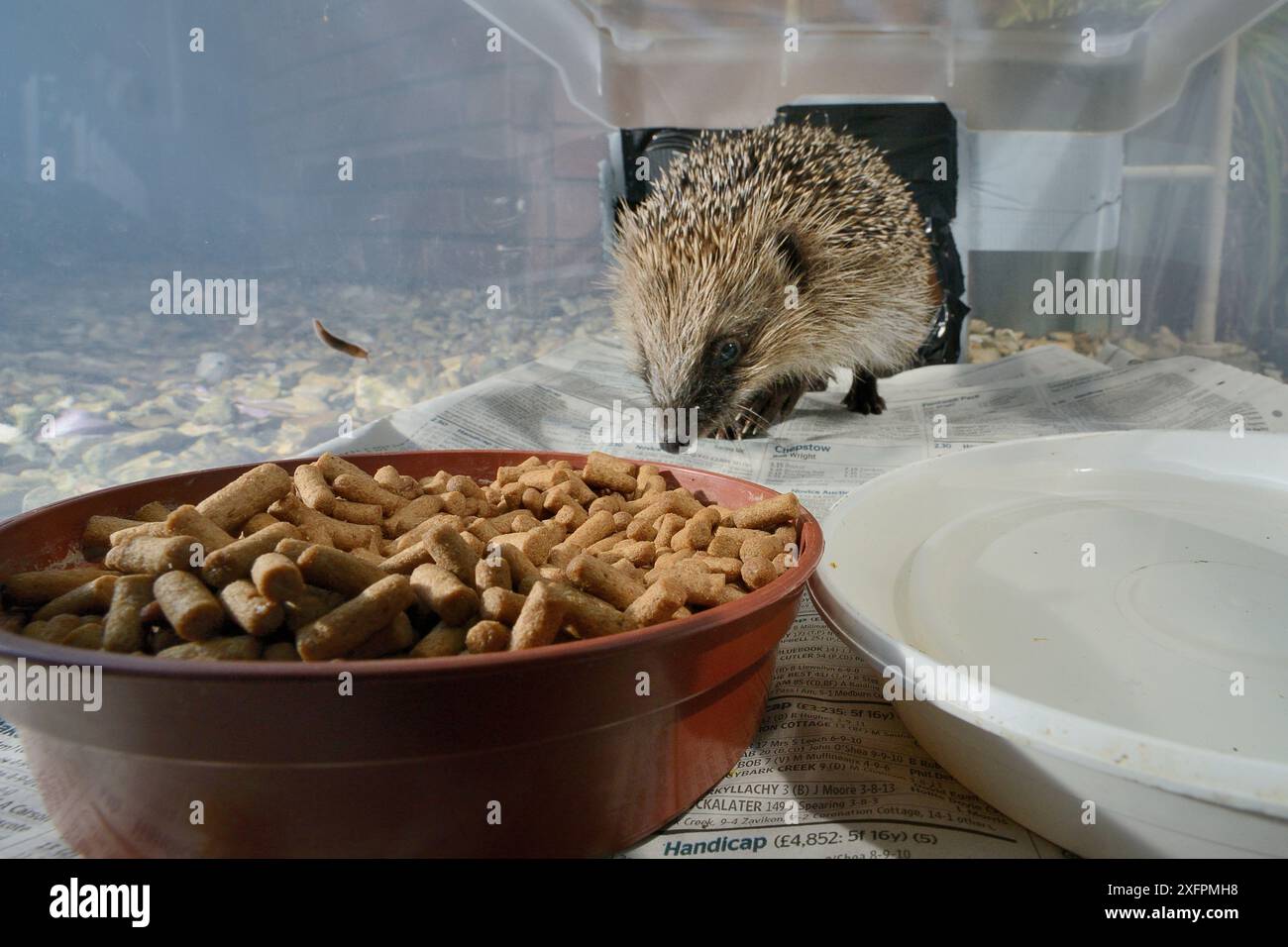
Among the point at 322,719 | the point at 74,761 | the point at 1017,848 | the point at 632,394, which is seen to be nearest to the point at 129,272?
the point at 632,394

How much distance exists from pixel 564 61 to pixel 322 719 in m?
1.76

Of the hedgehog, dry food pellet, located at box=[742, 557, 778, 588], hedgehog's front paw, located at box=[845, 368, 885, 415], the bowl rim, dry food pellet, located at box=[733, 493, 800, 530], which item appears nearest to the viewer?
the bowl rim

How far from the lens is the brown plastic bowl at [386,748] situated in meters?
0.41

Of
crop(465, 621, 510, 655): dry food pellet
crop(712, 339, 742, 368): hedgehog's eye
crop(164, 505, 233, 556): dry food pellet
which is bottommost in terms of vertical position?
crop(465, 621, 510, 655): dry food pellet

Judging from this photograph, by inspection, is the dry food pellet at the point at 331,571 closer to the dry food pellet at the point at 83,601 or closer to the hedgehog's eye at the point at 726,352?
the dry food pellet at the point at 83,601

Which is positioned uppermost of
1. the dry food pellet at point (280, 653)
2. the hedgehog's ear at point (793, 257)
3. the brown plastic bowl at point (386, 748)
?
the hedgehog's ear at point (793, 257)

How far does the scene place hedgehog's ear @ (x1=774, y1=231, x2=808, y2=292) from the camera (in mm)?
1640

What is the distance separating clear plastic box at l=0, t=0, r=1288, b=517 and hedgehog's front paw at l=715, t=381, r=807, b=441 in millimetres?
571

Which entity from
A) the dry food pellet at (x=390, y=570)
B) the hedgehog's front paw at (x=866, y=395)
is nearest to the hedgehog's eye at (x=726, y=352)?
the hedgehog's front paw at (x=866, y=395)

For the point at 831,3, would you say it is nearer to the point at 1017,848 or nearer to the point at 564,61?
the point at 564,61

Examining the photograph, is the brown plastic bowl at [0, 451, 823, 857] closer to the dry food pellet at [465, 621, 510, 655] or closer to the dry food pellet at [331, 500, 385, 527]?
the dry food pellet at [465, 621, 510, 655]

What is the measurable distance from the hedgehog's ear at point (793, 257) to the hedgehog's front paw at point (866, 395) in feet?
0.77

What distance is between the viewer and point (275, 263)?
4.79ft

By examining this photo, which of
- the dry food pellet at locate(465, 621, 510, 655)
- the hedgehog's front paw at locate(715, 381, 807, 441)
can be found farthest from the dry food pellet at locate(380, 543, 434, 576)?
the hedgehog's front paw at locate(715, 381, 807, 441)
